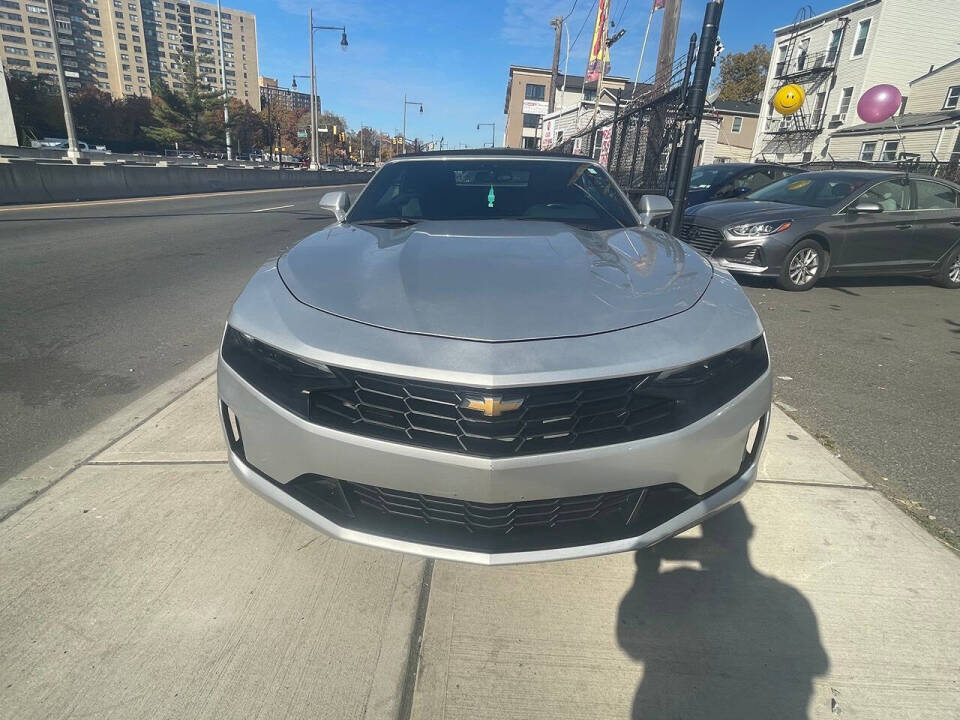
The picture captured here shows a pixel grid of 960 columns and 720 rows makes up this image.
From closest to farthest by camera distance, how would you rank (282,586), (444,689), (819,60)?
(444,689), (282,586), (819,60)

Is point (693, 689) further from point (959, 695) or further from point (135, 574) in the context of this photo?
point (135, 574)

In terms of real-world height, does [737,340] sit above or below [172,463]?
above

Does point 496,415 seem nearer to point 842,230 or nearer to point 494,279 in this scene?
point 494,279

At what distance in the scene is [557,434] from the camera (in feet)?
4.86

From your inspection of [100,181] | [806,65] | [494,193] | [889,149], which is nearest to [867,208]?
[494,193]

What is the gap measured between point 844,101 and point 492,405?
37030mm

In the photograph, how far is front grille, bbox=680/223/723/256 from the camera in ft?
21.7

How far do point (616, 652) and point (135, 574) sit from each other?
5.48ft

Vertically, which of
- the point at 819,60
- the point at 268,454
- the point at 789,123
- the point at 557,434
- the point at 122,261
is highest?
the point at 819,60

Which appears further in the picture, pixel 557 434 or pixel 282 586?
pixel 282 586

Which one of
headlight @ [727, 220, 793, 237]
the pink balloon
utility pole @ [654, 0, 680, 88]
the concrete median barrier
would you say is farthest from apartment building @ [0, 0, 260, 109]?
headlight @ [727, 220, 793, 237]

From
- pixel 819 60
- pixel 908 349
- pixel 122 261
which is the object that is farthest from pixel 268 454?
pixel 819 60

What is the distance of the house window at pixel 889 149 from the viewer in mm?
25359

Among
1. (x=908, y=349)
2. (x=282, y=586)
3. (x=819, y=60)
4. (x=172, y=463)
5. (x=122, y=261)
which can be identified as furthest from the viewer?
(x=819, y=60)
